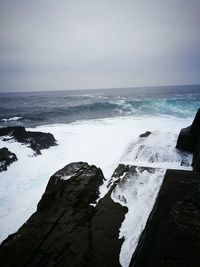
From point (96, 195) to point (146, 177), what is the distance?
3.93 ft

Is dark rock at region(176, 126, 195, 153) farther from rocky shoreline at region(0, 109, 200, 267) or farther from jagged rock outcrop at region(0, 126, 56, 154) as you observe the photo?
jagged rock outcrop at region(0, 126, 56, 154)

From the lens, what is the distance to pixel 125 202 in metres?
3.13

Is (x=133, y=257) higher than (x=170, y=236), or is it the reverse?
(x=170, y=236)

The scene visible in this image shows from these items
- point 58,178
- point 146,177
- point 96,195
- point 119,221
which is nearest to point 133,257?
point 119,221

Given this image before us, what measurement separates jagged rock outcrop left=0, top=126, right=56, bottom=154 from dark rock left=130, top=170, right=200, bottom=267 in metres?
7.06

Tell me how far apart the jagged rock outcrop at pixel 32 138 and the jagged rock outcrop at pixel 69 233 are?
18.0 feet

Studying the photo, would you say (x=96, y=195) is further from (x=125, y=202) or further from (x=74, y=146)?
(x=74, y=146)

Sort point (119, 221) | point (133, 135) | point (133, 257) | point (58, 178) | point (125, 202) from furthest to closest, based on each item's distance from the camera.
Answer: point (133, 135) → point (58, 178) → point (125, 202) → point (119, 221) → point (133, 257)

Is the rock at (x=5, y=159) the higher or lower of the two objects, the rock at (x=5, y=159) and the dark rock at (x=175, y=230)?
the lower

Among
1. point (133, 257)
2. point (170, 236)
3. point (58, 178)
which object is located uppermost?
point (170, 236)

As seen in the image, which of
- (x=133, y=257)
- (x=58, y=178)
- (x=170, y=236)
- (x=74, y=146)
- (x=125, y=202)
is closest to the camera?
(x=170, y=236)

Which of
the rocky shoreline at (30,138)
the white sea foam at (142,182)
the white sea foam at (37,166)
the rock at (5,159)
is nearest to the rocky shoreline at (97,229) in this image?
the white sea foam at (142,182)

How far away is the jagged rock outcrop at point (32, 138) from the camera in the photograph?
346 inches

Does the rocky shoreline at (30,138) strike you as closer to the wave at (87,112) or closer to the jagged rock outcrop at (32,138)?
the jagged rock outcrop at (32,138)
